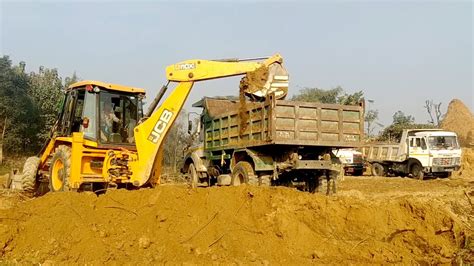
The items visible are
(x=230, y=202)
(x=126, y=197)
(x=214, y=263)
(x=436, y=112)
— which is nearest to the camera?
(x=214, y=263)

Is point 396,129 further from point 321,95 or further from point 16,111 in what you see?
point 16,111

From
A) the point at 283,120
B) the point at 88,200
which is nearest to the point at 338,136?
the point at 283,120

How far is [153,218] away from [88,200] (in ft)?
4.14

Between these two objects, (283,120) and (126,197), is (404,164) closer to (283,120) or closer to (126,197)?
(283,120)

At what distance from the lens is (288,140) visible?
1003 cm

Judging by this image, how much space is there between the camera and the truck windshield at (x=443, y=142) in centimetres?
2245

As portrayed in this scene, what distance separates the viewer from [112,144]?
9.62 meters

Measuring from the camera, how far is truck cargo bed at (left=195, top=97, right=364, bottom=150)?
1003 cm

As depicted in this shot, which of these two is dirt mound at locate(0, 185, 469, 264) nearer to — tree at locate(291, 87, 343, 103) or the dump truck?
the dump truck

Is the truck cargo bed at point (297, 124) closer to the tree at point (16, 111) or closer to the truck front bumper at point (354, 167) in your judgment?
the truck front bumper at point (354, 167)

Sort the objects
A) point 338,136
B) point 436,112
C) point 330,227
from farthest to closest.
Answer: point 436,112 → point 338,136 → point 330,227

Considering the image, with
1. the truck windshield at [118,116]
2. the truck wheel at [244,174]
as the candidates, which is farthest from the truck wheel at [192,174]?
the truck windshield at [118,116]

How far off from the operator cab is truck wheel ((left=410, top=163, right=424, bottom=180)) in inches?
684

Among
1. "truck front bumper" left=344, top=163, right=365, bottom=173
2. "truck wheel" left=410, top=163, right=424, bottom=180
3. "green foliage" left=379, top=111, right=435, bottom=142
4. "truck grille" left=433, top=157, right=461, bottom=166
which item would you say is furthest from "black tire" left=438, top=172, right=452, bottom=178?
"green foliage" left=379, top=111, right=435, bottom=142
